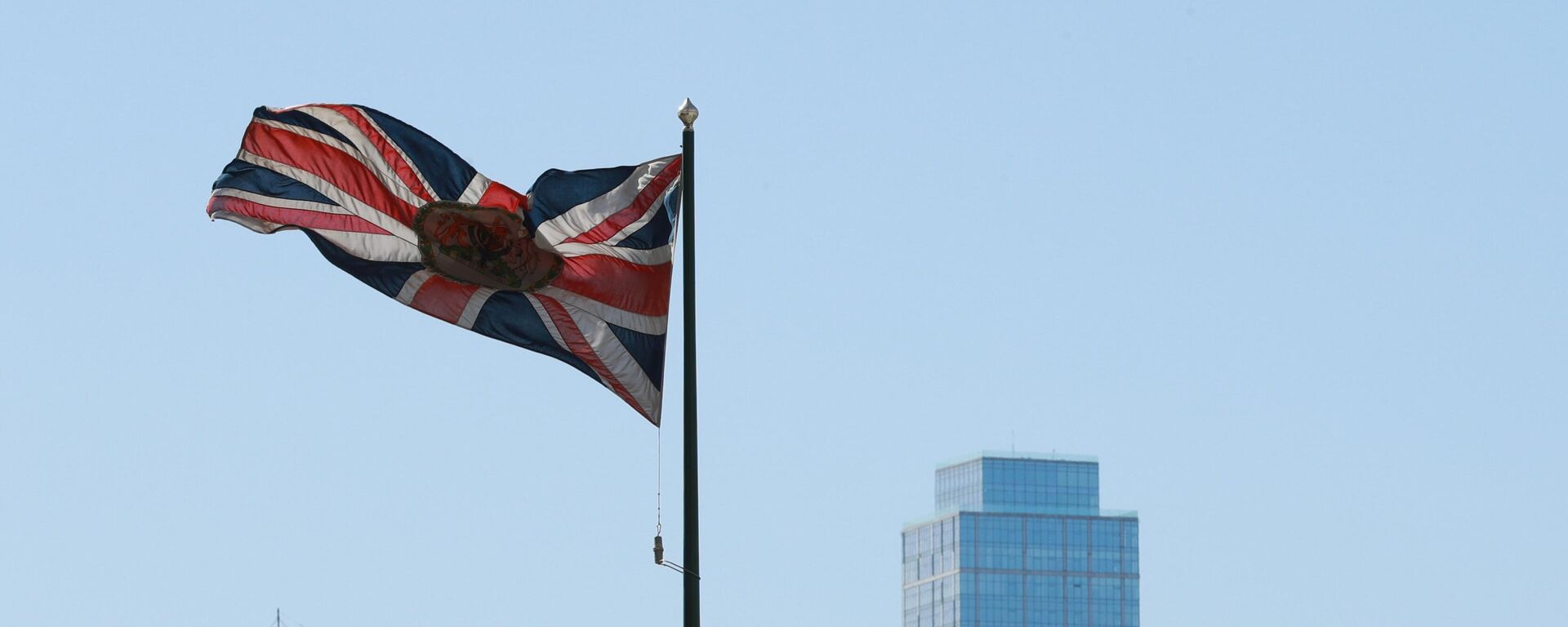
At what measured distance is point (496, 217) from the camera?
24953 mm

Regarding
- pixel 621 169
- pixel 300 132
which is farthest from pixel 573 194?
pixel 300 132

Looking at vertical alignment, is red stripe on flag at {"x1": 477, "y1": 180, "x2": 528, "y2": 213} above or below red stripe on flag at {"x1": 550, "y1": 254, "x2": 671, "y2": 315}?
above

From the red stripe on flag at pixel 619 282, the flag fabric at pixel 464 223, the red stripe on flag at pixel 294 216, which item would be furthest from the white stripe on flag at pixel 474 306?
the red stripe on flag at pixel 294 216

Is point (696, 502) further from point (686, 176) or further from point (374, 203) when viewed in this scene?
point (374, 203)

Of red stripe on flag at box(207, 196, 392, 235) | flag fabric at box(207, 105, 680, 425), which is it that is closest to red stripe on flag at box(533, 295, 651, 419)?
flag fabric at box(207, 105, 680, 425)

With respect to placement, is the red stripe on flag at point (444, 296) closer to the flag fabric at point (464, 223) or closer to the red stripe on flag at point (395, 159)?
the flag fabric at point (464, 223)

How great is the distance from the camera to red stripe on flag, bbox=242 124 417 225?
2509 centimetres

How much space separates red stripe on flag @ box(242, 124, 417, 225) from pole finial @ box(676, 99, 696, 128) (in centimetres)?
260

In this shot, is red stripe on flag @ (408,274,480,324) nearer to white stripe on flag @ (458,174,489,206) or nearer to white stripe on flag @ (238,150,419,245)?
white stripe on flag @ (238,150,419,245)

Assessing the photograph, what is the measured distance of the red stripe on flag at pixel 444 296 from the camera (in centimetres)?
2495

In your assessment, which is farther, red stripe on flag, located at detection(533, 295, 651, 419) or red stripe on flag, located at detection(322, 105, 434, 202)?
red stripe on flag, located at detection(322, 105, 434, 202)

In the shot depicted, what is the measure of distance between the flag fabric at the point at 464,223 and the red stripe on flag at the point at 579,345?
0.01 meters

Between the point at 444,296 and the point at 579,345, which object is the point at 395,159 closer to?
the point at 444,296

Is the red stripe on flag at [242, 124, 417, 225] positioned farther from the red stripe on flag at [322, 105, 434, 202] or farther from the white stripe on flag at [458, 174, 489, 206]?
the white stripe on flag at [458, 174, 489, 206]
